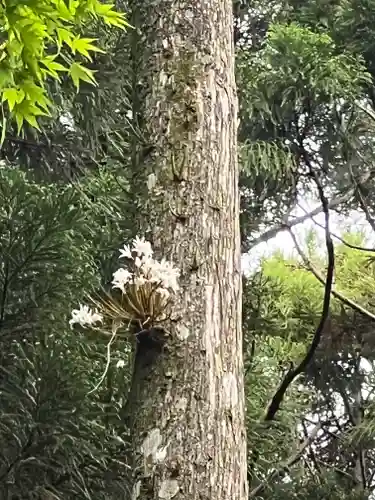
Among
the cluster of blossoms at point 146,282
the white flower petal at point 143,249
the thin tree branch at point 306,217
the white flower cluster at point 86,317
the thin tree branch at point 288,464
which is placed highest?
the thin tree branch at point 306,217

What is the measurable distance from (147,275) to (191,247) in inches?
5.0

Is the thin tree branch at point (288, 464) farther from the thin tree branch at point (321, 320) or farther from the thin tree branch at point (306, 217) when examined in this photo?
the thin tree branch at point (306, 217)

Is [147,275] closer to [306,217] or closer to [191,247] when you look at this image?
[191,247]

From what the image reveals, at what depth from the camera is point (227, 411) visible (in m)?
1.46

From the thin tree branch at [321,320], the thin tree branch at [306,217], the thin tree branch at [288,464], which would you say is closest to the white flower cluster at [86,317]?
the thin tree branch at [321,320]

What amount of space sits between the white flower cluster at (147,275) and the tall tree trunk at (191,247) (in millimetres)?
41

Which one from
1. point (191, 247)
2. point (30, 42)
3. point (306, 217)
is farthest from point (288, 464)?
point (30, 42)

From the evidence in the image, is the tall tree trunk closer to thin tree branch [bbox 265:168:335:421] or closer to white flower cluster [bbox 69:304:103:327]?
white flower cluster [bbox 69:304:103:327]

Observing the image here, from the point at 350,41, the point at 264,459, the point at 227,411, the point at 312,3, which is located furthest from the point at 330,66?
the point at 227,411

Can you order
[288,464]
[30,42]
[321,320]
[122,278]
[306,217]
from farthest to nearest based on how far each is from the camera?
[306,217] < [288,464] < [321,320] < [30,42] < [122,278]

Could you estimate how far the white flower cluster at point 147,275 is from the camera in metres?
1.45

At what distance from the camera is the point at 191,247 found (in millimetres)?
1550

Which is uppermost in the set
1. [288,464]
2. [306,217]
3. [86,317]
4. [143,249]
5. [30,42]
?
[306,217]

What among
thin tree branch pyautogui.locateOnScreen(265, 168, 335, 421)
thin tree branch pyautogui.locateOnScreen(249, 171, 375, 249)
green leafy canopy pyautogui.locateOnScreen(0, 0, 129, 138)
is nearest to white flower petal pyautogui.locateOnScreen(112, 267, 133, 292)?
green leafy canopy pyautogui.locateOnScreen(0, 0, 129, 138)
